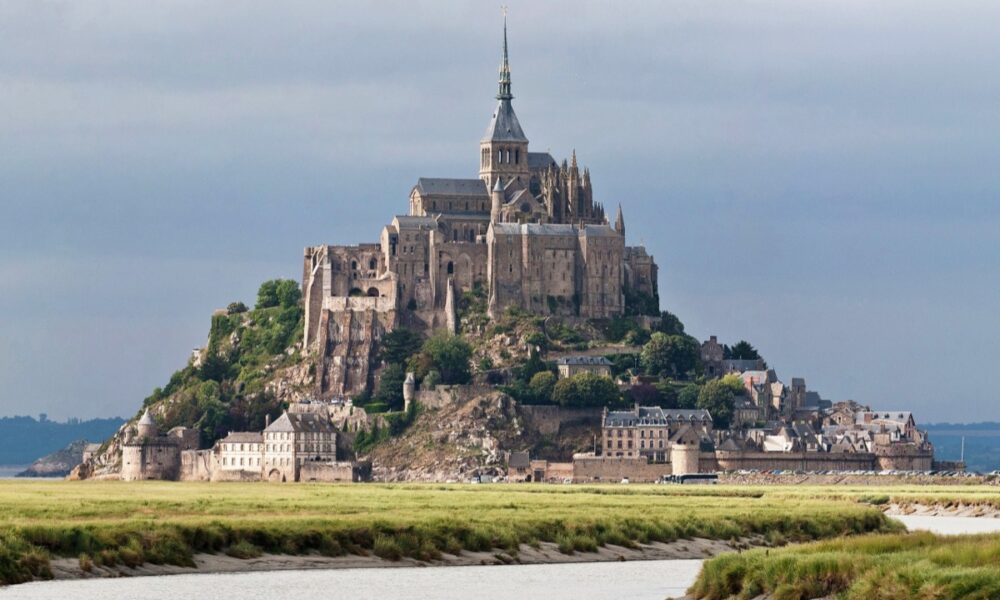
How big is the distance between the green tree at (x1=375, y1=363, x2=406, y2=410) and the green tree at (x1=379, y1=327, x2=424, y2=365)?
2.02 m

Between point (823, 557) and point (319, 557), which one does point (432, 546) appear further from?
point (823, 557)

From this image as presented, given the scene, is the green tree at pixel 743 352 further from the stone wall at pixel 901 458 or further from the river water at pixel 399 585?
the river water at pixel 399 585

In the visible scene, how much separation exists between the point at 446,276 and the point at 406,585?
104673mm

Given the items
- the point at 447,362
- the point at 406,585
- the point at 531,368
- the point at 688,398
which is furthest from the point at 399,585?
the point at 688,398

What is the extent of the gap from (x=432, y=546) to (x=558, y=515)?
1160 cm

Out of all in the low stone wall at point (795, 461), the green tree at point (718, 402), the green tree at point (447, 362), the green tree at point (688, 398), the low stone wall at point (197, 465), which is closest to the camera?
the low stone wall at point (795, 461)

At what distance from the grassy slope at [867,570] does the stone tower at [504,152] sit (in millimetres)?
122917

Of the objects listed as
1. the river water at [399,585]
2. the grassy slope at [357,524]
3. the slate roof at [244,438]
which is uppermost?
the slate roof at [244,438]

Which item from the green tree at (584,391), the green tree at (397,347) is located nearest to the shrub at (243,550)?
the green tree at (584,391)

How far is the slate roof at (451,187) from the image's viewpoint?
17588cm

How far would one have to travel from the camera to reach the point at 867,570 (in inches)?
1918

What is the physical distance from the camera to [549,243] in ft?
547

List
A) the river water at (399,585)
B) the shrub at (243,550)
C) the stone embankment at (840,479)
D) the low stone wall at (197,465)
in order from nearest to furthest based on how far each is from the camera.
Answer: the river water at (399,585) → the shrub at (243,550) → the stone embankment at (840,479) → the low stone wall at (197,465)

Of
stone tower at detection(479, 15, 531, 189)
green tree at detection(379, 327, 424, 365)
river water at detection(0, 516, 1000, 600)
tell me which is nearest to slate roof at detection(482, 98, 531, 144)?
stone tower at detection(479, 15, 531, 189)
